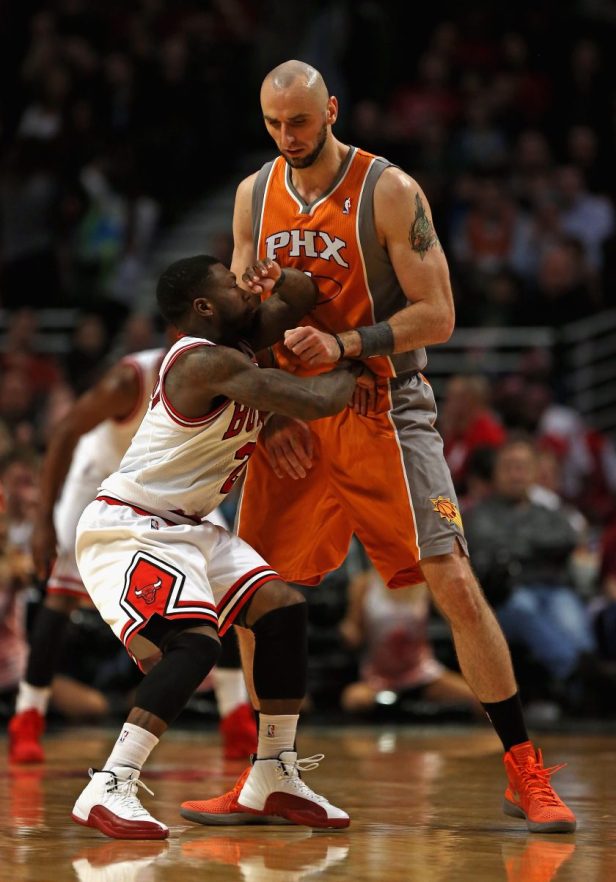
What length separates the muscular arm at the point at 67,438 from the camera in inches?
233

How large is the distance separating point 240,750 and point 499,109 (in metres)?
7.51

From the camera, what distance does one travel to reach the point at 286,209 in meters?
4.59

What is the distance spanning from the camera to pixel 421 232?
14.6ft

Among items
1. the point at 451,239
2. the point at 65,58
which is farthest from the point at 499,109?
the point at 65,58

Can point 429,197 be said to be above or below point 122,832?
above

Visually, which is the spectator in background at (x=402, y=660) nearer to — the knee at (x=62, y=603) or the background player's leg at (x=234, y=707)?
the background player's leg at (x=234, y=707)

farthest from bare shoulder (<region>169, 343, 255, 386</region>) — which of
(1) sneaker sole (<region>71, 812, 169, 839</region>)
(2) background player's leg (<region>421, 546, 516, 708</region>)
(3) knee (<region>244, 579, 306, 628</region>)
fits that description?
(1) sneaker sole (<region>71, 812, 169, 839</region>)

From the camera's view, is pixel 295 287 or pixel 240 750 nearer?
pixel 295 287

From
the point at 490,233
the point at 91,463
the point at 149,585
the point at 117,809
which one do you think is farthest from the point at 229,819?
the point at 490,233

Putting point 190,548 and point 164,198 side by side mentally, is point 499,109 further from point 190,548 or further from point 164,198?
point 190,548

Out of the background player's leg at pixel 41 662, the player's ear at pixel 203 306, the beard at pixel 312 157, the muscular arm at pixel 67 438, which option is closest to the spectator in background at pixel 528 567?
the background player's leg at pixel 41 662

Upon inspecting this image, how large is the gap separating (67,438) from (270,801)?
2.08 metres

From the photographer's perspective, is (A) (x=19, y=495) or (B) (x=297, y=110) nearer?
(B) (x=297, y=110)

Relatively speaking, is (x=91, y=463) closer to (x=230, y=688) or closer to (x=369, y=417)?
(x=230, y=688)
